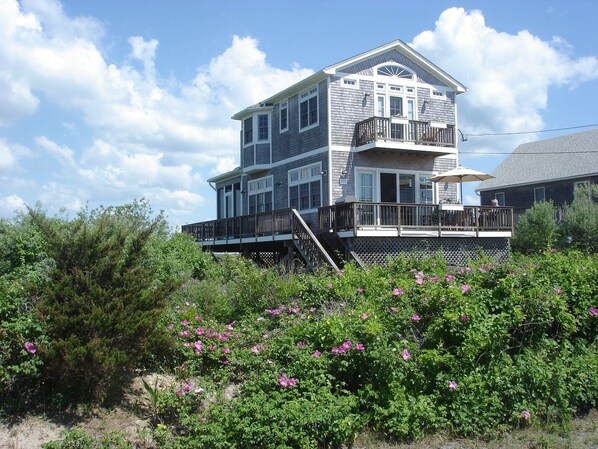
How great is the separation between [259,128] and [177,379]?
19659 millimetres

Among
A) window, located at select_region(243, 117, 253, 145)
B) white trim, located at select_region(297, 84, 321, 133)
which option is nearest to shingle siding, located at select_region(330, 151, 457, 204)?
white trim, located at select_region(297, 84, 321, 133)

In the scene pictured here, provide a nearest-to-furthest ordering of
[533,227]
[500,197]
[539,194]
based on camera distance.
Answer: [533,227] → [539,194] → [500,197]

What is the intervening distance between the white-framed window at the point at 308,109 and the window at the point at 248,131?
382cm

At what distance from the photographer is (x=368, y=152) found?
21.7 meters

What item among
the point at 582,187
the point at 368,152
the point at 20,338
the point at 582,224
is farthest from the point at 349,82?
the point at 20,338

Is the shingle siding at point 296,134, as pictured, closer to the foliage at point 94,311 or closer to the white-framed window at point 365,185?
the white-framed window at point 365,185

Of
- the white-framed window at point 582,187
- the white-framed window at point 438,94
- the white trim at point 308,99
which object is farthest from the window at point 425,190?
the white-framed window at point 582,187

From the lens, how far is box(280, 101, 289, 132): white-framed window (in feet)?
79.9

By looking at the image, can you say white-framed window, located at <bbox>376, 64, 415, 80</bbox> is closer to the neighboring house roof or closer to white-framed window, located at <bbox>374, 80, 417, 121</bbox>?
white-framed window, located at <bbox>374, 80, 417, 121</bbox>

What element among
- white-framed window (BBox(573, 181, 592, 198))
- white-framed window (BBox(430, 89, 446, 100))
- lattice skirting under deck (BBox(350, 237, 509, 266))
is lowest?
lattice skirting under deck (BBox(350, 237, 509, 266))

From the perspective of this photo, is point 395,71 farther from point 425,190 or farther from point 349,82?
point 425,190

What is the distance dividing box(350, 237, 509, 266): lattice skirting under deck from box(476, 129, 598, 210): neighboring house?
12.5m

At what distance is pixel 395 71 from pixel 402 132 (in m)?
2.60

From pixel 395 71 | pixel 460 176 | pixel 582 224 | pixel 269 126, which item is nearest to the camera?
pixel 460 176
